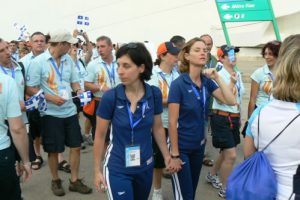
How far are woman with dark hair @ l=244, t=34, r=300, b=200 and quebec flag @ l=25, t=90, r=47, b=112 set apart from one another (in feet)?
9.74

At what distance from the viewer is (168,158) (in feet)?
10.6

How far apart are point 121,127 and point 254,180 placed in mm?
1119

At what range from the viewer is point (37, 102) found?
4379mm

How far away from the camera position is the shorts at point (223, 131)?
4.48 m

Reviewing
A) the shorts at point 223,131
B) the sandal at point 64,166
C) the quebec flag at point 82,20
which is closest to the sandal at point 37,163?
the sandal at point 64,166

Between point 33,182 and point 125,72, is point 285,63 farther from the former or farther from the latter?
point 33,182

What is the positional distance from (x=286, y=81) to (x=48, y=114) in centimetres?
331

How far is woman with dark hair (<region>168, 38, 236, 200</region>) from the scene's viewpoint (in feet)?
11.1

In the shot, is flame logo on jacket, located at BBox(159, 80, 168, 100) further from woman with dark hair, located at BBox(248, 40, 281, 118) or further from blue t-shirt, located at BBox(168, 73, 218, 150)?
woman with dark hair, located at BBox(248, 40, 281, 118)

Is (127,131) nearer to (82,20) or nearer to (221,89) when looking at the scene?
(221,89)

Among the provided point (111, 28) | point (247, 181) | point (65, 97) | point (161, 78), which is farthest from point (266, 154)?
point (111, 28)

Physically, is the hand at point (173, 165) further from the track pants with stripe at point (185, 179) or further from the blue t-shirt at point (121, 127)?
the blue t-shirt at point (121, 127)

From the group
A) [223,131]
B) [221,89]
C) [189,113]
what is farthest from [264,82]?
[189,113]

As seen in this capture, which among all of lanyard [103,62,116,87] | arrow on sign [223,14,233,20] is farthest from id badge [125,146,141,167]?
arrow on sign [223,14,233,20]
